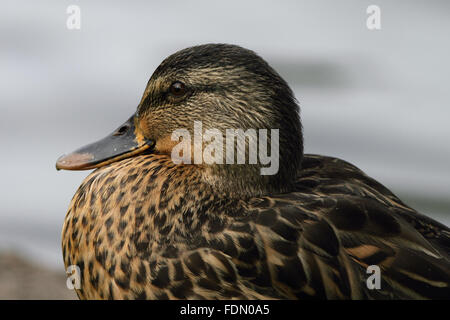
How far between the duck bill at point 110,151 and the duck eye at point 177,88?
201 mm

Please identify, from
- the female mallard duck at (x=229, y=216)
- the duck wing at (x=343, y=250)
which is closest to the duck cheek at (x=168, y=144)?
the female mallard duck at (x=229, y=216)

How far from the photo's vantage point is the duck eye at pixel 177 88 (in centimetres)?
208

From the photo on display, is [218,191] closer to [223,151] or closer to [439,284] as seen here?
[223,151]

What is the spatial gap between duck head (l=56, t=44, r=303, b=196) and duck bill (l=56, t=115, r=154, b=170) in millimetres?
129

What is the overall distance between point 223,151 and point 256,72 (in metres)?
0.26

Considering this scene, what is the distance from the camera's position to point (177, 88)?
209 centimetres

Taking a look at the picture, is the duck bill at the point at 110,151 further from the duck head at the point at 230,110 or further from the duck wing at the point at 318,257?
the duck wing at the point at 318,257

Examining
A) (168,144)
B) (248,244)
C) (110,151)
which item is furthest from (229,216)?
(110,151)

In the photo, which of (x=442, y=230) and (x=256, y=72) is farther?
(x=442, y=230)

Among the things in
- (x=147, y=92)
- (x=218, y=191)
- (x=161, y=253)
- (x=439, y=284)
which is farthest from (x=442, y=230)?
(x=147, y=92)

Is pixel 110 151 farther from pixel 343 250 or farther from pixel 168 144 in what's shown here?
pixel 343 250

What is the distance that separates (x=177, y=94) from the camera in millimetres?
2107

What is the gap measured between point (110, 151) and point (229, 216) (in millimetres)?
534

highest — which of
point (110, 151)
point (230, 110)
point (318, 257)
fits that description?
point (230, 110)
